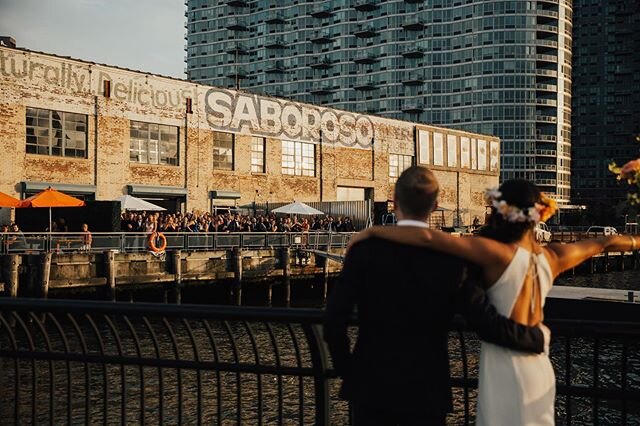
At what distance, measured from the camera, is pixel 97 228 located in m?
31.6

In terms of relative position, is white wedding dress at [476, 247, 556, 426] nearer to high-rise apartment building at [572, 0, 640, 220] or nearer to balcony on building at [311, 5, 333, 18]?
balcony on building at [311, 5, 333, 18]

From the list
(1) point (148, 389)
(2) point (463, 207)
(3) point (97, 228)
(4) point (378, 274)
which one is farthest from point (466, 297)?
(2) point (463, 207)

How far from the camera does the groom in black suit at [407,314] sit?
3.50m

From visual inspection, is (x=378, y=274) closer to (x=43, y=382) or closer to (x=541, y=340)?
(x=541, y=340)

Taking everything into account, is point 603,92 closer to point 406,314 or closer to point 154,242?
point 154,242

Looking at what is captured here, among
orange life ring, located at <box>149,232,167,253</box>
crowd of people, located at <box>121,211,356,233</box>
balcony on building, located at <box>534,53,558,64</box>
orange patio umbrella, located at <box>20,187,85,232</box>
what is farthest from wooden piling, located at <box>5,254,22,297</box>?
balcony on building, located at <box>534,53,558,64</box>

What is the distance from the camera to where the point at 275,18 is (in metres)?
142

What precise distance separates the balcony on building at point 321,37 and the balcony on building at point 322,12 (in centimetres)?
328

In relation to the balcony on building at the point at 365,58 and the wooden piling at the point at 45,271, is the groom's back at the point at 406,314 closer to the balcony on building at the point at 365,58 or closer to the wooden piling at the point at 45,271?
the wooden piling at the point at 45,271

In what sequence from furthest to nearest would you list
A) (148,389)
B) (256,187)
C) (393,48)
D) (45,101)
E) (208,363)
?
(393,48) → (256,187) → (45,101) → (148,389) → (208,363)

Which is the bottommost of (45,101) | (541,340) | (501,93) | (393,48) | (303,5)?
(541,340)

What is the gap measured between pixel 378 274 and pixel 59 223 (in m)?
30.3

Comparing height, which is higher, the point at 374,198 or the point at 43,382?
the point at 374,198

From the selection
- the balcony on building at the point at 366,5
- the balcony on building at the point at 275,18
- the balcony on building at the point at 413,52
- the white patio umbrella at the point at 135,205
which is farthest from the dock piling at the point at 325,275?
the balcony on building at the point at 275,18
